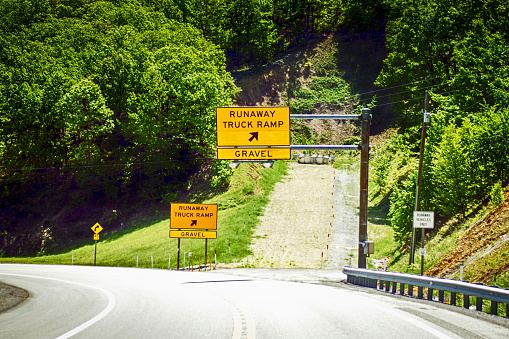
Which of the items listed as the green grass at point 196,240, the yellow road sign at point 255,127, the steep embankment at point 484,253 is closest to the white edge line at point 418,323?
the steep embankment at point 484,253

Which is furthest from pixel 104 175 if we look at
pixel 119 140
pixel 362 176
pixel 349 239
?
pixel 362 176

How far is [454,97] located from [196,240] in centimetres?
2581

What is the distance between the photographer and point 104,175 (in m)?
59.8

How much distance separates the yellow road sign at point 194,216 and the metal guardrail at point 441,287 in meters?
17.6

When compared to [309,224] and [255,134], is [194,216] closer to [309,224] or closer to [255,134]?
[309,224]

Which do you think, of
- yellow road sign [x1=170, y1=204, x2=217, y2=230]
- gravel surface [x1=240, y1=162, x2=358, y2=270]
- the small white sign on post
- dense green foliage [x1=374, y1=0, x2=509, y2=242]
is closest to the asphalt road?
the small white sign on post

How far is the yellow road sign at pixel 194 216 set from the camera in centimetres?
3647

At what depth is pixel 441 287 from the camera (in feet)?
41.5

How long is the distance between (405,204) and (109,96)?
3889 centimetres

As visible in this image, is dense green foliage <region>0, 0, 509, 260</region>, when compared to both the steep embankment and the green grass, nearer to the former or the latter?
the green grass

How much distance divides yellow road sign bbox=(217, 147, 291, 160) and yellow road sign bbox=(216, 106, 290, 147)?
0.22 metres

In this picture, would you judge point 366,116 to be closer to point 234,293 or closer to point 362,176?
point 362,176

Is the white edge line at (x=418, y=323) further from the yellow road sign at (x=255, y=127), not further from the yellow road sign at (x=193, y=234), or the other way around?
the yellow road sign at (x=193, y=234)

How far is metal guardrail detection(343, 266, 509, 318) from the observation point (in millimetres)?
10281
